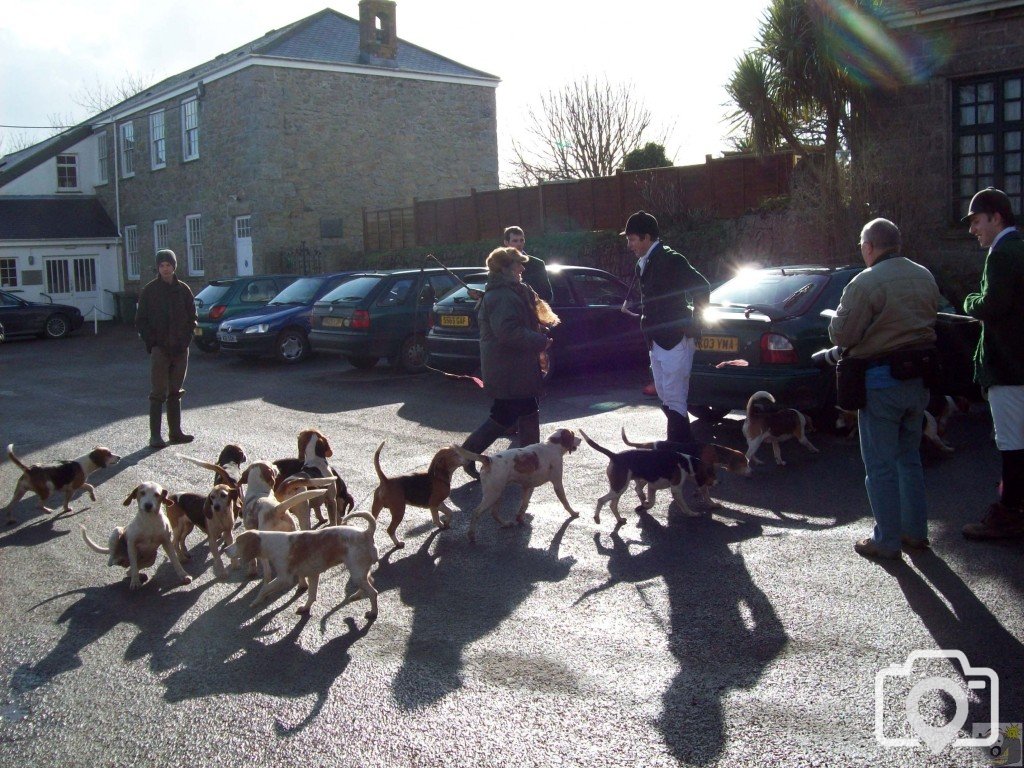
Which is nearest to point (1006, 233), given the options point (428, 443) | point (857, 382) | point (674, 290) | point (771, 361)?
point (857, 382)

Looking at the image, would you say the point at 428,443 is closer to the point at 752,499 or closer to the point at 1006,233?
the point at 752,499

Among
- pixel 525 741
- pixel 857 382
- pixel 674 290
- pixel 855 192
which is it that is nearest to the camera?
pixel 525 741

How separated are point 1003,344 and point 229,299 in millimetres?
17265

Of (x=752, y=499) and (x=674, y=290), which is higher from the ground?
(x=674, y=290)

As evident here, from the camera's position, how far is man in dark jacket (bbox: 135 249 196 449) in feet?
34.6

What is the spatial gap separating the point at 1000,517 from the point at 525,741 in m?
3.79

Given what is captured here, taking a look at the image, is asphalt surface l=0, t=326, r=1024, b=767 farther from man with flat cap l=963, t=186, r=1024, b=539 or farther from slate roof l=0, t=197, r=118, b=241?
slate roof l=0, t=197, r=118, b=241

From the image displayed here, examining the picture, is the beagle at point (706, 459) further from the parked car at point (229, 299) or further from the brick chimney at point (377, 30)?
the brick chimney at point (377, 30)

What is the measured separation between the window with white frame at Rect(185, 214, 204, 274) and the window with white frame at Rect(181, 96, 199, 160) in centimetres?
218

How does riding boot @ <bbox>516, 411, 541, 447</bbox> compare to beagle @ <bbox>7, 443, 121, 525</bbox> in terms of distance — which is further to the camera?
riding boot @ <bbox>516, 411, 541, 447</bbox>

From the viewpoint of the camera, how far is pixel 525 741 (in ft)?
12.4

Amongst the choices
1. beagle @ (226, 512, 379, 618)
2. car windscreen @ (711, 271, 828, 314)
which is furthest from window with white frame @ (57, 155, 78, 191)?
beagle @ (226, 512, 379, 618)

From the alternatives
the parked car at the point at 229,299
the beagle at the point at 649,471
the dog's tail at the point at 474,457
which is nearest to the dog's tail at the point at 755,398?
the beagle at the point at 649,471

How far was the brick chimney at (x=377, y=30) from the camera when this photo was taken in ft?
105
